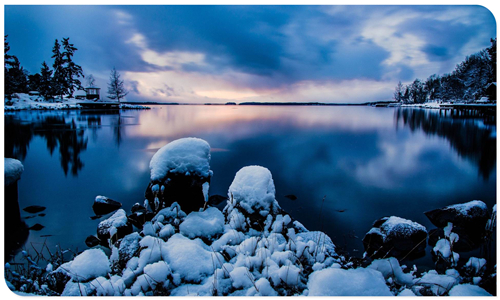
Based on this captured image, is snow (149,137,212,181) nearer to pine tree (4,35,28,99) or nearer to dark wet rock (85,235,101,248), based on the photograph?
dark wet rock (85,235,101,248)

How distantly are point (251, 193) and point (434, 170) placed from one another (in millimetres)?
9920

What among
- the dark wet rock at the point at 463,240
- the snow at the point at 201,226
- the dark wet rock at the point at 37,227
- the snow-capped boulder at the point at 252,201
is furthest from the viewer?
the dark wet rock at the point at 37,227

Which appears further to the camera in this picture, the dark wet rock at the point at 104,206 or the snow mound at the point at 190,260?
the dark wet rock at the point at 104,206

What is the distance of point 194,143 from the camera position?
18.6ft

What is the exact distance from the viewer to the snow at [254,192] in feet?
16.0

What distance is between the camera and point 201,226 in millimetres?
4551

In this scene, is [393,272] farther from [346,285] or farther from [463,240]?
[463,240]

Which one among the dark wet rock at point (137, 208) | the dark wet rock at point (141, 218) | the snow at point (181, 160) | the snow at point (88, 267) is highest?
the snow at point (181, 160)

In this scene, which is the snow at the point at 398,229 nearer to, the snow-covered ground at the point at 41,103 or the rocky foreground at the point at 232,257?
the rocky foreground at the point at 232,257

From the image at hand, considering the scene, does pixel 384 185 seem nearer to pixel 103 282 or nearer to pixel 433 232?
pixel 433 232

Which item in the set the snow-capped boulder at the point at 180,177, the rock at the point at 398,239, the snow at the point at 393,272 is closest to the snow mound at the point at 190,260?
the snow-capped boulder at the point at 180,177

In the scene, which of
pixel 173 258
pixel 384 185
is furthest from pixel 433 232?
pixel 173 258

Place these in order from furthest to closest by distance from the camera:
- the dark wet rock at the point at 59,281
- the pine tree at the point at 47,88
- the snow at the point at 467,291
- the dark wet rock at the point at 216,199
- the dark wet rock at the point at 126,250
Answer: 1. the pine tree at the point at 47,88
2. the dark wet rock at the point at 216,199
3. the dark wet rock at the point at 126,250
4. the dark wet rock at the point at 59,281
5. the snow at the point at 467,291

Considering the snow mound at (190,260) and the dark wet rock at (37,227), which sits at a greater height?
the snow mound at (190,260)
